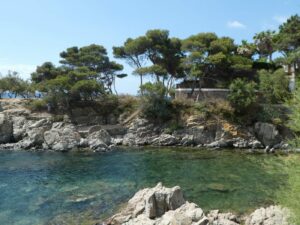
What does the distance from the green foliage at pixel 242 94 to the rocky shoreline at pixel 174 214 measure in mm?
26845

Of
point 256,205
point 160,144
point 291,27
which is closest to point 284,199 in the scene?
point 256,205

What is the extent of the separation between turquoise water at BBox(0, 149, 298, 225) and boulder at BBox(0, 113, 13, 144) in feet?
24.4

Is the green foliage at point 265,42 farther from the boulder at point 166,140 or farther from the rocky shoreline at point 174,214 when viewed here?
the rocky shoreline at point 174,214

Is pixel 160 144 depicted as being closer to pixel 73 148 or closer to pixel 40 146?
pixel 73 148

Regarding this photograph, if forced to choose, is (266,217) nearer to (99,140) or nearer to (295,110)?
(295,110)

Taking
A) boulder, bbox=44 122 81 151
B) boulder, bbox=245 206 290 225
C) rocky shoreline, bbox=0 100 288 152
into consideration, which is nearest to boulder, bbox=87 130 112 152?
rocky shoreline, bbox=0 100 288 152

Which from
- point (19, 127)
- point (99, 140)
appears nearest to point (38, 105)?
point (19, 127)

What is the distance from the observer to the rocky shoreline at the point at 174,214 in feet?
51.2

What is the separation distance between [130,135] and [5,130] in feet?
57.6

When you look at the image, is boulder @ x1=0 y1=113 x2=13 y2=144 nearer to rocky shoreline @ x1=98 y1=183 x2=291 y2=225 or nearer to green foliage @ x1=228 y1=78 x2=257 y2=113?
green foliage @ x1=228 y1=78 x2=257 y2=113

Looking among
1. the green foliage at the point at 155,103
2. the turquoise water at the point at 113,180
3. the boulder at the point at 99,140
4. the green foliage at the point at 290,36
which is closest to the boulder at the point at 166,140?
the turquoise water at the point at 113,180

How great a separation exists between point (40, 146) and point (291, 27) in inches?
1714

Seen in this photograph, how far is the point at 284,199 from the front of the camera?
1012cm

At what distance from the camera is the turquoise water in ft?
65.0
